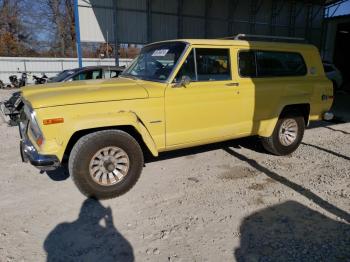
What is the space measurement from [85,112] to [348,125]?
7.69 metres

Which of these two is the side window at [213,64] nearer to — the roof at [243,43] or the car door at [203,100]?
the car door at [203,100]

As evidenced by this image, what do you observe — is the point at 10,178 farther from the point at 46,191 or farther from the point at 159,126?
the point at 159,126

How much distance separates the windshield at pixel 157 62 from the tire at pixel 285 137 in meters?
2.36

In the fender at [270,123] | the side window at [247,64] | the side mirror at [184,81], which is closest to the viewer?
the side mirror at [184,81]

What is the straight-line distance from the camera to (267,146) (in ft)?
19.2

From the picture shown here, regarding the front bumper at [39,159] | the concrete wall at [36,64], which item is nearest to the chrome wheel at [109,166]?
the front bumper at [39,159]

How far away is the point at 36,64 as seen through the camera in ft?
68.8

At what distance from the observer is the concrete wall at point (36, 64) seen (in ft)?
67.2

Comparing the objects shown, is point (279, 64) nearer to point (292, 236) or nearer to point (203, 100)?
point (203, 100)

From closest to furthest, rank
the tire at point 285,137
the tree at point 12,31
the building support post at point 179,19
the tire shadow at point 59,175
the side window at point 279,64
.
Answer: the tire shadow at point 59,175
the side window at point 279,64
the tire at point 285,137
the building support post at point 179,19
the tree at point 12,31

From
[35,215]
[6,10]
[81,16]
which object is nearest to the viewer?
[35,215]

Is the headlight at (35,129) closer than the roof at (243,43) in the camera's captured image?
Yes

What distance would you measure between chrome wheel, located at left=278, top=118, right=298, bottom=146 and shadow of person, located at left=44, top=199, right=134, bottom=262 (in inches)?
141

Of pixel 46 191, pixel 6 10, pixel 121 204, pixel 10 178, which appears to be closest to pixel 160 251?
pixel 121 204
